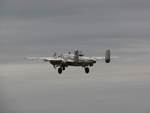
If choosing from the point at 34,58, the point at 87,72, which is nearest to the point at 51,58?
the point at 34,58

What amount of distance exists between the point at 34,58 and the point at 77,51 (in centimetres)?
987

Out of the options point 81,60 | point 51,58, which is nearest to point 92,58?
point 81,60

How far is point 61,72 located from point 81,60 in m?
5.19

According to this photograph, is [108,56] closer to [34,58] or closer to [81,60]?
[81,60]

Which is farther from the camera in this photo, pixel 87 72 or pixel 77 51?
pixel 77 51

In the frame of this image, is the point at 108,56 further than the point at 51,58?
No

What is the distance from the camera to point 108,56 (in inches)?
4678

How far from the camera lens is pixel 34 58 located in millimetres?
126812

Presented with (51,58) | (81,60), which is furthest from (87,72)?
(51,58)

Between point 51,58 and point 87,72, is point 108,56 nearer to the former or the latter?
point 87,72

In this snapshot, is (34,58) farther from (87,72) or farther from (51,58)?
(87,72)

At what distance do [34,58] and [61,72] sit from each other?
7785 mm

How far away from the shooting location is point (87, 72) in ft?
394

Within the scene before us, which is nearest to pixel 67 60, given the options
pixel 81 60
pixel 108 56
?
pixel 81 60
